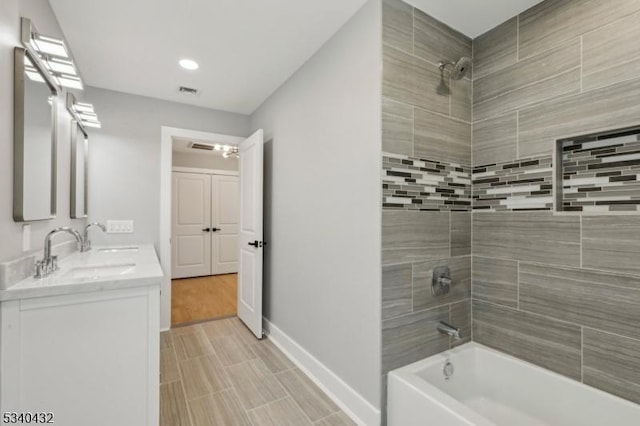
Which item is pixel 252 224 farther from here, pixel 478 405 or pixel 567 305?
pixel 567 305

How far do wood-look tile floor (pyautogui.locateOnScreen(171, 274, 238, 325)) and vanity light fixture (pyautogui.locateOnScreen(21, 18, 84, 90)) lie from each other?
8.32 ft

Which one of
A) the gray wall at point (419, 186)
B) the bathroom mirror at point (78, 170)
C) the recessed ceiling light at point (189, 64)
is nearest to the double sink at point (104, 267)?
the bathroom mirror at point (78, 170)

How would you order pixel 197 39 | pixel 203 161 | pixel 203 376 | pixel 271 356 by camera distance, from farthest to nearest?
pixel 203 161
pixel 271 356
pixel 203 376
pixel 197 39

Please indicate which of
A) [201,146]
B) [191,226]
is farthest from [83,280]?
[191,226]

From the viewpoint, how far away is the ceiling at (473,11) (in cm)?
171

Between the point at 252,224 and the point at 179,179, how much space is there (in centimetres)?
319

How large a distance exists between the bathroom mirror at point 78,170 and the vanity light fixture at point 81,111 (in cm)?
5

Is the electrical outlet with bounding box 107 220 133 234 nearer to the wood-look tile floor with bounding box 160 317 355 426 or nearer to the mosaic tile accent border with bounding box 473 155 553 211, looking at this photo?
the wood-look tile floor with bounding box 160 317 355 426

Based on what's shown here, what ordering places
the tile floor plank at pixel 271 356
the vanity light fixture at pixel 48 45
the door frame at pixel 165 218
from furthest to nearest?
the door frame at pixel 165 218 < the tile floor plank at pixel 271 356 < the vanity light fixture at pixel 48 45

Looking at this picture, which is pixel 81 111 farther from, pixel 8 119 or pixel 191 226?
pixel 191 226

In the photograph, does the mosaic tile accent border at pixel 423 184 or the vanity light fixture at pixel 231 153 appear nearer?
the mosaic tile accent border at pixel 423 184

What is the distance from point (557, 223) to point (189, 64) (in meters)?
2.87

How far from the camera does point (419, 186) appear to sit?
1778 mm

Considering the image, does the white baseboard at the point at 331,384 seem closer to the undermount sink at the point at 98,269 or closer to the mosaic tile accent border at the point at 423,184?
the mosaic tile accent border at the point at 423,184
